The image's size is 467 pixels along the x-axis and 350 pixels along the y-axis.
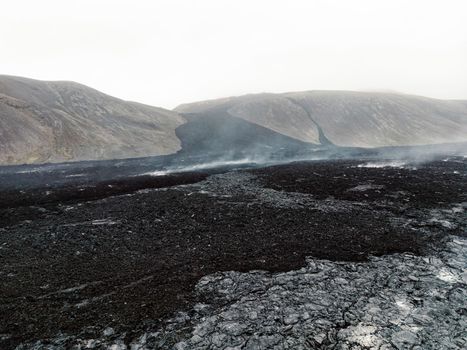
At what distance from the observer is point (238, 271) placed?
17.0 m

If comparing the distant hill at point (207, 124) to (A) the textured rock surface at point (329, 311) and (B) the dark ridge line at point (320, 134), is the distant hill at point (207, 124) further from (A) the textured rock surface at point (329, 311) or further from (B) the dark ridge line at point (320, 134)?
(A) the textured rock surface at point (329, 311)

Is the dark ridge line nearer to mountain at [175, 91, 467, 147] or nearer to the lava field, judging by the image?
mountain at [175, 91, 467, 147]

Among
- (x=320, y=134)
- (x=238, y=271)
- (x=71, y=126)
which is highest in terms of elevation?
(x=71, y=126)

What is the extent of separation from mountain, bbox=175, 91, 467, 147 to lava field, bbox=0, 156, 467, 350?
7463 cm

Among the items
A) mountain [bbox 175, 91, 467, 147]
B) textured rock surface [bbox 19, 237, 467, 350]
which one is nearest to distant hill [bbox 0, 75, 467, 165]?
mountain [bbox 175, 91, 467, 147]

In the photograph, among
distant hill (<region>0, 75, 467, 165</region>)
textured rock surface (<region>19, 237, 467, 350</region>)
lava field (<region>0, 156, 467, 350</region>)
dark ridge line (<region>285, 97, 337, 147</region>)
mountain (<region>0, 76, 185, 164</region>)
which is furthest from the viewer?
dark ridge line (<region>285, 97, 337, 147</region>)

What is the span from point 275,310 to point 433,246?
440 inches

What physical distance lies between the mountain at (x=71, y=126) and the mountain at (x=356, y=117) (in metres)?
34.8

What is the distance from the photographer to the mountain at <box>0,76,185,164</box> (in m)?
69.8

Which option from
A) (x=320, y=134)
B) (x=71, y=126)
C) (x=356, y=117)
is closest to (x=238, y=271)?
(x=71, y=126)

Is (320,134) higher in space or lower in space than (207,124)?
lower

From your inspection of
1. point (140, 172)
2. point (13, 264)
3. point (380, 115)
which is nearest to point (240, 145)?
point (140, 172)

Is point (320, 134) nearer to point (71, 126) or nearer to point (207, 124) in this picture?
point (207, 124)

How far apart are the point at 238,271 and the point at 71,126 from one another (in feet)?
257
